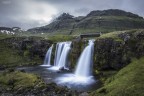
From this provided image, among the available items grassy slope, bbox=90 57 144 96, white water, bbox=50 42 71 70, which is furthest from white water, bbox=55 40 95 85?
grassy slope, bbox=90 57 144 96

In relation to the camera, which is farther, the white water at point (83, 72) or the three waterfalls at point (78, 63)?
the three waterfalls at point (78, 63)

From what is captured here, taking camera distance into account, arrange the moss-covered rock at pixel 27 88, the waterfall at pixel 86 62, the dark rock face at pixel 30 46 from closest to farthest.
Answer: the moss-covered rock at pixel 27 88
the waterfall at pixel 86 62
the dark rock face at pixel 30 46

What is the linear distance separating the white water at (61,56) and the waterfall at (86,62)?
11.6 meters

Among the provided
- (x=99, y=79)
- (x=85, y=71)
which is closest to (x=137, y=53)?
(x=99, y=79)

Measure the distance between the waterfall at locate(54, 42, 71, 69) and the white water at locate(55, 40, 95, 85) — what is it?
38.7 feet

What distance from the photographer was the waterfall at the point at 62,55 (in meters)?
97.8

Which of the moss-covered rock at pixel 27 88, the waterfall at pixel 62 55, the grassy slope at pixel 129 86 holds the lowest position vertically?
the moss-covered rock at pixel 27 88

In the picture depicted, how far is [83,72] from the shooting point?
7931cm

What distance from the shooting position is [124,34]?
7681 centimetres

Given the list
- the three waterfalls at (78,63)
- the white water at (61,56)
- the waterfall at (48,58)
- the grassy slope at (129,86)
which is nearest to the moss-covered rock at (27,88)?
the grassy slope at (129,86)

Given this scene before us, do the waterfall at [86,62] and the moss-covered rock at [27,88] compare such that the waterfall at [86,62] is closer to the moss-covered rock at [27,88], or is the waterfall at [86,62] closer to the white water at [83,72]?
the white water at [83,72]

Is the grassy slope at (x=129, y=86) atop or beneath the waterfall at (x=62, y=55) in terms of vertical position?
beneath

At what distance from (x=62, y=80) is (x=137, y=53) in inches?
883

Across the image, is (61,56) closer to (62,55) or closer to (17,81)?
(62,55)
